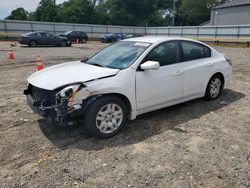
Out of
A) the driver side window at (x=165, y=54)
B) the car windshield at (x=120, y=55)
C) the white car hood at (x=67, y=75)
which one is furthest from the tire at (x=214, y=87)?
the white car hood at (x=67, y=75)

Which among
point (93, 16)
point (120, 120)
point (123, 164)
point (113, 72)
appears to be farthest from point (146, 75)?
point (93, 16)

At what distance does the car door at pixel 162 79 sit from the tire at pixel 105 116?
1.33 ft

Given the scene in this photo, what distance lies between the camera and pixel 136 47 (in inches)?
180

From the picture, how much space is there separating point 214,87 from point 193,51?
114 centimetres

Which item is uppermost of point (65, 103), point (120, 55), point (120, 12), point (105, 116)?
point (120, 12)

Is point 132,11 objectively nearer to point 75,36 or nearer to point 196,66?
point 75,36

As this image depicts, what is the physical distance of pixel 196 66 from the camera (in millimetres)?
5070

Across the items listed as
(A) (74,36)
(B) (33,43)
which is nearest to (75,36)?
(A) (74,36)

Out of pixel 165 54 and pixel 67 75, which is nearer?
pixel 67 75

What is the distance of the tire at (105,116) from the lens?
3684 millimetres

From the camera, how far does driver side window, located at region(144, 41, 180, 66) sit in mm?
4438

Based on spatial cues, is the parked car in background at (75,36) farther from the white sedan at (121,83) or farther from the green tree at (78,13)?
the white sedan at (121,83)

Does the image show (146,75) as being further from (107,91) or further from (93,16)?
(93,16)

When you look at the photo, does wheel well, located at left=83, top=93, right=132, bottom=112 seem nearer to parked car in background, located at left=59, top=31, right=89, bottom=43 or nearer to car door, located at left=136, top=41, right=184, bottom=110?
car door, located at left=136, top=41, right=184, bottom=110
